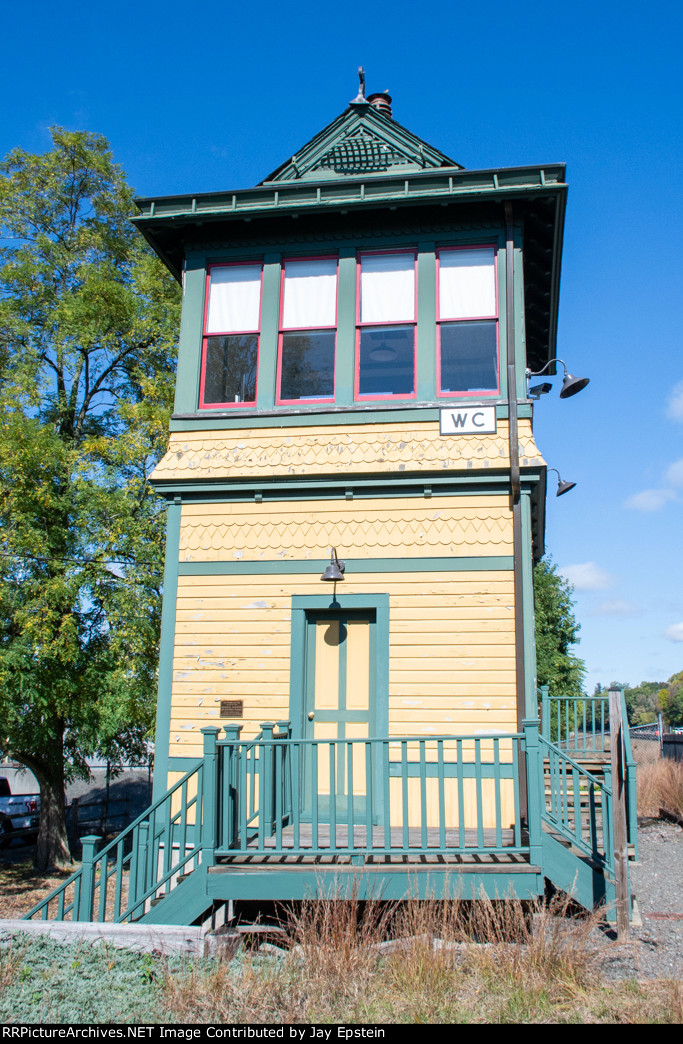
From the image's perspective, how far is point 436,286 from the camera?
9.31m

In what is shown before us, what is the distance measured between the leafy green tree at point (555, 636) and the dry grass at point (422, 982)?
2463 centimetres

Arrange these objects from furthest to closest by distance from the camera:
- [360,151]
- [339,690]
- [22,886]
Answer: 1. [22,886]
2. [360,151]
3. [339,690]

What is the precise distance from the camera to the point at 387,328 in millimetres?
9367

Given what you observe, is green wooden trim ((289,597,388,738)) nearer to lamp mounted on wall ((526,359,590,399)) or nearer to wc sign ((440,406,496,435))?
wc sign ((440,406,496,435))

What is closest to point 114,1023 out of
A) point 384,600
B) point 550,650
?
point 384,600

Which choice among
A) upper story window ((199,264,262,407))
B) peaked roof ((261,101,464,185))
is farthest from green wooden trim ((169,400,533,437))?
peaked roof ((261,101,464,185))

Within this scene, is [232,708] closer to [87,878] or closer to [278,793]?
[278,793]

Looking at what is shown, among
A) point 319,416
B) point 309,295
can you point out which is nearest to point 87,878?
point 319,416

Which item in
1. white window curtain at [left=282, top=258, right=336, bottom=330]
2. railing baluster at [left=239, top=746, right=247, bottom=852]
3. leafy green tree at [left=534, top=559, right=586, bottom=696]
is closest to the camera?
railing baluster at [left=239, top=746, right=247, bottom=852]

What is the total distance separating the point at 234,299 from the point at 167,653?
4.32 meters

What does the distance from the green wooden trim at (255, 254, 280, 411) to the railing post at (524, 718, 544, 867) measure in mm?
4779

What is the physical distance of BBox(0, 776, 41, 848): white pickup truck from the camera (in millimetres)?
19953

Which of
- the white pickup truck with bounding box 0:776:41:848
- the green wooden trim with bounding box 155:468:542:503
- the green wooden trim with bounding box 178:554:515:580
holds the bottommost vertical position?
the white pickup truck with bounding box 0:776:41:848

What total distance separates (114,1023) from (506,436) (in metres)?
6.38
